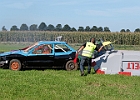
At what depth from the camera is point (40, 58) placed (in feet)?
51.0

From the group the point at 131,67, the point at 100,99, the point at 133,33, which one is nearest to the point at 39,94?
the point at 100,99

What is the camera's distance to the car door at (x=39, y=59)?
15469 millimetres

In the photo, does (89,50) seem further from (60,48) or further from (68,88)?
(68,88)

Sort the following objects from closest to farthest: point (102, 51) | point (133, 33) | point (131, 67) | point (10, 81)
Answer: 1. point (10, 81)
2. point (131, 67)
3. point (102, 51)
4. point (133, 33)

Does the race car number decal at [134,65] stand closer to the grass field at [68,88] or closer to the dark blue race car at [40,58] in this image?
the grass field at [68,88]

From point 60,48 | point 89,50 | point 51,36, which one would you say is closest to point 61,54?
point 60,48

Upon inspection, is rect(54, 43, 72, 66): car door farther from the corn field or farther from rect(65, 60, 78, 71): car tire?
the corn field

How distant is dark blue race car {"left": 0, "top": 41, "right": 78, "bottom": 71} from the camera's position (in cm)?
1548

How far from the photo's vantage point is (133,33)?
5619 cm

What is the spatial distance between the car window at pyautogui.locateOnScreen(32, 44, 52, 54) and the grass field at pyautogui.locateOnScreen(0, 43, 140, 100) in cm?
307

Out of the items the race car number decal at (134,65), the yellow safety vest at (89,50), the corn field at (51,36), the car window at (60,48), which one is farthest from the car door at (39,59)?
the corn field at (51,36)

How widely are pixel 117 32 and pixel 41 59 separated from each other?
143 feet

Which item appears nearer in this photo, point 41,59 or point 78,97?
point 78,97

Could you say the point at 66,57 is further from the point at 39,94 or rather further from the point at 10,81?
the point at 39,94
